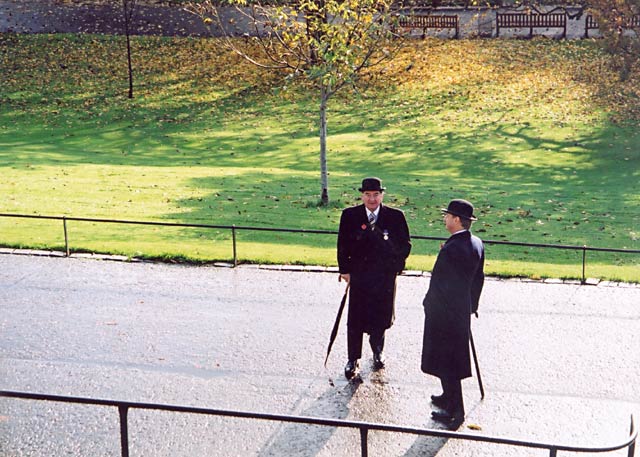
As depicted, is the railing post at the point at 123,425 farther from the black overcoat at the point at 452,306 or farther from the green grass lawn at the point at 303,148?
the green grass lawn at the point at 303,148

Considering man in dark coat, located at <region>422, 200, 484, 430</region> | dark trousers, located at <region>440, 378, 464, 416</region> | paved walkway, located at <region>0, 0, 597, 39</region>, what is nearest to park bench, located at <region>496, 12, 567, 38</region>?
paved walkway, located at <region>0, 0, 597, 39</region>

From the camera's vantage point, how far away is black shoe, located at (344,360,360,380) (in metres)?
8.71

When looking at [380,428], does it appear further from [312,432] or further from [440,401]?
[440,401]

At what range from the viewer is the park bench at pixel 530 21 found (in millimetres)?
36656

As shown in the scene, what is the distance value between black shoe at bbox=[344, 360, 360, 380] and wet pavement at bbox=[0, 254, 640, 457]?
11 cm

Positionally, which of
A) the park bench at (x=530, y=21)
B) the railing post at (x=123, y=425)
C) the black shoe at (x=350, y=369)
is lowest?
the black shoe at (x=350, y=369)

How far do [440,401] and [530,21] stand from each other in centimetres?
3110

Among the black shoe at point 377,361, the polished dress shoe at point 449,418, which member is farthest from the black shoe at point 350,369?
the polished dress shoe at point 449,418

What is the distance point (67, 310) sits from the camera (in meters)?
11.0

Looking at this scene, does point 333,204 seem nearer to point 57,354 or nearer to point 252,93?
point 57,354

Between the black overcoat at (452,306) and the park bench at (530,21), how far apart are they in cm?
3050

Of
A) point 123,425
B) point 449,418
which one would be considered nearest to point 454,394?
point 449,418

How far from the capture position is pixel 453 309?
7.88 metres

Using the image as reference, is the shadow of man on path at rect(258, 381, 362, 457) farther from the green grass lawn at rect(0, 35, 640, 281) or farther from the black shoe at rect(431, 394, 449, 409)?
the green grass lawn at rect(0, 35, 640, 281)
